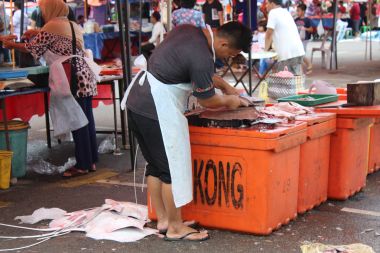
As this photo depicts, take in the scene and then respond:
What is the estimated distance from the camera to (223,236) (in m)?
4.35

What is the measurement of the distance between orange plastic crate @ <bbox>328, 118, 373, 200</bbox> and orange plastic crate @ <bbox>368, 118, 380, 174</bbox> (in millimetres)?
750

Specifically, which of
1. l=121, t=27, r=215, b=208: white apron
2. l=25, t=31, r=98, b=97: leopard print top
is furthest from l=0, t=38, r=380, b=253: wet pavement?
l=25, t=31, r=98, b=97: leopard print top

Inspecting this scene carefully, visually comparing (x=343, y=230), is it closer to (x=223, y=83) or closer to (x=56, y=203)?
(x=223, y=83)

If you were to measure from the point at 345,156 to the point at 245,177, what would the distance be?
1.30m

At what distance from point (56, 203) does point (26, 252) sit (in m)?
1.19

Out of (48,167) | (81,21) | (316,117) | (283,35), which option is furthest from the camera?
(81,21)

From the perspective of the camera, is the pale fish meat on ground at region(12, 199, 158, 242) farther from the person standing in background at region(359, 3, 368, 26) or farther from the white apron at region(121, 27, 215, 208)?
the person standing in background at region(359, 3, 368, 26)

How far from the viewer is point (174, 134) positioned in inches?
163

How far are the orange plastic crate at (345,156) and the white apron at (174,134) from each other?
1577 millimetres

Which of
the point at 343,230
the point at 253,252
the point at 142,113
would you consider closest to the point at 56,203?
the point at 142,113

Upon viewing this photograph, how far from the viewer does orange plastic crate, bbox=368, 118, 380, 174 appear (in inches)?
238

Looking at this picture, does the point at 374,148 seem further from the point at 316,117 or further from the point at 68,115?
the point at 68,115

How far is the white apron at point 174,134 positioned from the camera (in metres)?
4.15

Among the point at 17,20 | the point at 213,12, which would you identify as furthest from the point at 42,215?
the point at 17,20
